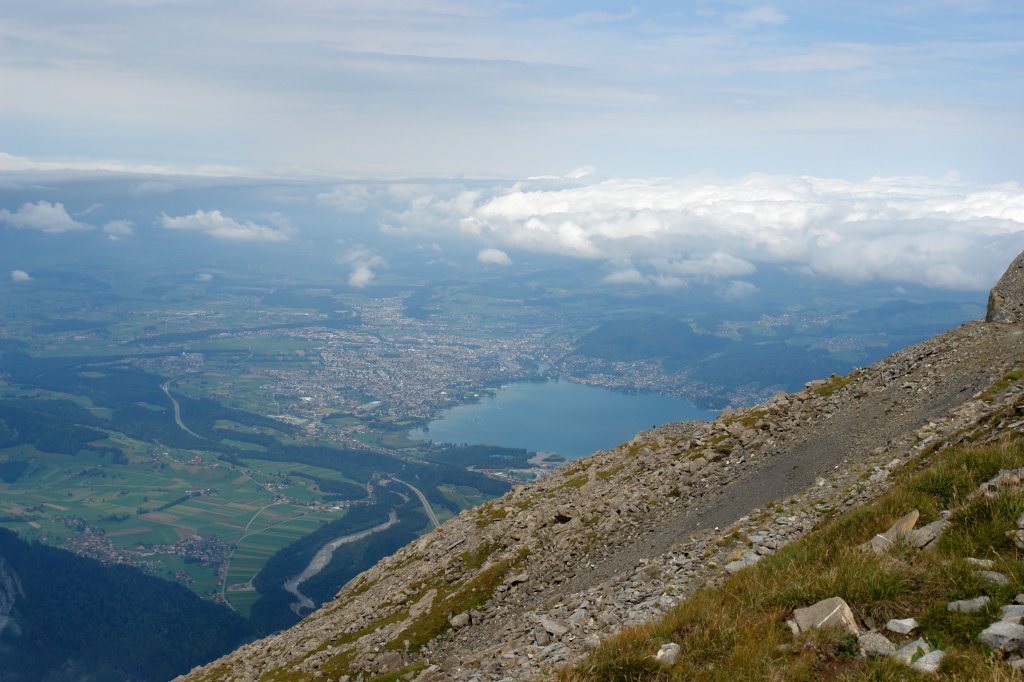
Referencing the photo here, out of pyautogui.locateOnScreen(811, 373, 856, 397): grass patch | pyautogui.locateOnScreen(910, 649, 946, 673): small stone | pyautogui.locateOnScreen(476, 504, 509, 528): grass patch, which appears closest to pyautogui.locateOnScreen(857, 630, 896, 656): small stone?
pyautogui.locateOnScreen(910, 649, 946, 673): small stone

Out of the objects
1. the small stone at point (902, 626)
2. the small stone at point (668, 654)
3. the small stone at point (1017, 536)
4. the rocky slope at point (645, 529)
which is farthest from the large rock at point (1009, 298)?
the small stone at point (668, 654)

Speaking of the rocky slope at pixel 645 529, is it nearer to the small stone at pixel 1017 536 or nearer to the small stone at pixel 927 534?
the small stone at pixel 927 534

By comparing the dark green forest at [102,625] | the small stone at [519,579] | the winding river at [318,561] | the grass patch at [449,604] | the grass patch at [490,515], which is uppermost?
the small stone at [519,579]

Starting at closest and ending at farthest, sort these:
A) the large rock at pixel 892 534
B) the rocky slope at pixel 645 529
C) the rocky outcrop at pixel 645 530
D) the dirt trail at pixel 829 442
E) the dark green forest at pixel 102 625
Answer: the large rock at pixel 892 534
the rocky outcrop at pixel 645 530
the rocky slope at pixel 645 529
the dirt trail at pixel 829 442
the dark green forest at pixel 102 625

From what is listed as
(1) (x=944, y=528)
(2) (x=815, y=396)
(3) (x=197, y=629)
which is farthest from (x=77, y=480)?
(1) (x=944, y=528)

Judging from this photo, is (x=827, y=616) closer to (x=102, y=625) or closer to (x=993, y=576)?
(x=993, y=576)

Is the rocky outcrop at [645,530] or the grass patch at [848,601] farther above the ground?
the grass patch at [848,601]

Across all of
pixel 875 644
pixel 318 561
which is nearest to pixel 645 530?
pixel 875 644
